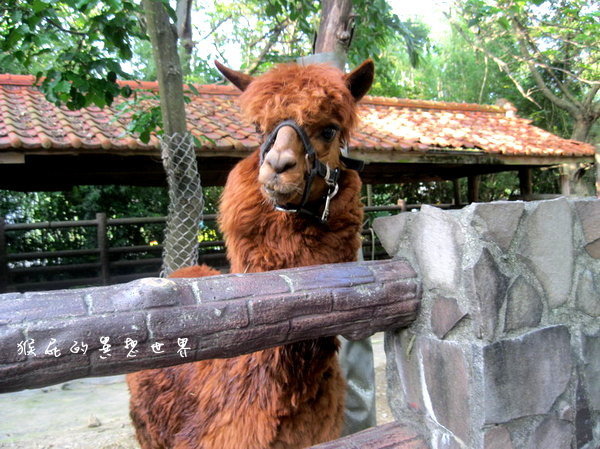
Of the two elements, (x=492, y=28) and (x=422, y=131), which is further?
(x=492, y=28)

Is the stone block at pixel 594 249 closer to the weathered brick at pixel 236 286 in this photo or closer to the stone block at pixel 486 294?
the stone block at pixel 486 294

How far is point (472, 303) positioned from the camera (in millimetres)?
1295

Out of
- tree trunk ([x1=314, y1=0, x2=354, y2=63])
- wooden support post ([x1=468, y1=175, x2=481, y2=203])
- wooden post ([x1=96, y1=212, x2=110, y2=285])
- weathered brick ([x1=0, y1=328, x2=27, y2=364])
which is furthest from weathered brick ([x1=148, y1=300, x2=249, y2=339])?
wooden support post ([x1=468, y1=175, x2=481, y2=203])

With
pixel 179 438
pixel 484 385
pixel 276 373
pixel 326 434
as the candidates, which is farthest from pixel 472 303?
pixel 179 438

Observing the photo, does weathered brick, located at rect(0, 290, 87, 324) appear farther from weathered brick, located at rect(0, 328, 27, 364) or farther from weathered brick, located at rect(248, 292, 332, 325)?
weathered brick, located at rect(248, 292, 332, 325)

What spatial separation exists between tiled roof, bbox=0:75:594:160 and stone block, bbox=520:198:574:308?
2.85m

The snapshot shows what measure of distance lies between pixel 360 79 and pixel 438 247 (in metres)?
0.90

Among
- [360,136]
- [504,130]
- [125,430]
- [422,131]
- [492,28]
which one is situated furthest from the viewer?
[492,28]

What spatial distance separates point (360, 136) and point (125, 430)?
5.32 metres

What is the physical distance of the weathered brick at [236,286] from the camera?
1.20 meters

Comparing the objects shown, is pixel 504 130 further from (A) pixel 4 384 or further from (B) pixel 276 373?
(A) pixel 4 384

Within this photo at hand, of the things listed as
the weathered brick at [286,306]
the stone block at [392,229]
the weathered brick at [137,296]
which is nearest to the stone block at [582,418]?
the stone block at [392,229]

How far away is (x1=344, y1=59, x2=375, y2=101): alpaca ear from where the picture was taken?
1.89 metres

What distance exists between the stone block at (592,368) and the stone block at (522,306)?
0.24 meters
